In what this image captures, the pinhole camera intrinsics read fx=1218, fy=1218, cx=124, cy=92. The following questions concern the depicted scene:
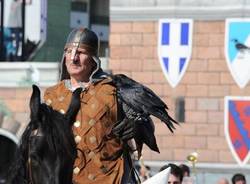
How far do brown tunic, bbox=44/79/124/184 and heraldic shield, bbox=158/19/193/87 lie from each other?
14.2 meters

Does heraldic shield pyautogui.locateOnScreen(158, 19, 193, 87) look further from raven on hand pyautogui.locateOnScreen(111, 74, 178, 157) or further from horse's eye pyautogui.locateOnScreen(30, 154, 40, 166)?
horse's eye pyautogui.locateOnScreen(30, 154, 40, 166)

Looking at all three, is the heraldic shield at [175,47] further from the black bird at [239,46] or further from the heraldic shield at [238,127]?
the heraldic shield at [238,127]

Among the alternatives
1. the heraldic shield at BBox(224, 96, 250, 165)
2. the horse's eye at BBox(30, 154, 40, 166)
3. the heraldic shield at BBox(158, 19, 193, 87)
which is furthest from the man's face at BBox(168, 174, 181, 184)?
the heraldic shield at BBox(158, 19, 193, 87)

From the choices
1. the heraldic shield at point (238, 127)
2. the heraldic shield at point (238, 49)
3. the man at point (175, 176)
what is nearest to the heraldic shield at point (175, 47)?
the heraldic shield at point (238, 49)

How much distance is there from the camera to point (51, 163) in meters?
5.26

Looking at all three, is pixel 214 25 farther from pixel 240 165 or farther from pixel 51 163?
pixel 51 163

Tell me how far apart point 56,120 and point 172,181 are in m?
5.17

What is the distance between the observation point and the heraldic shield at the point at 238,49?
20.2 m

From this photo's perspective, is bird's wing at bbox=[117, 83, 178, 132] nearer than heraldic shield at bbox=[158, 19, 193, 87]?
Yes

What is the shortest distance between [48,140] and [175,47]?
15409mm

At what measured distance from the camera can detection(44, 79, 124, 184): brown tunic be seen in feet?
20.2

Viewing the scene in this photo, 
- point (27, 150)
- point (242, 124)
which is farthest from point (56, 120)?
point (242, 124)

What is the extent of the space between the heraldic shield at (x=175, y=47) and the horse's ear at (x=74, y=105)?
47.1 ft

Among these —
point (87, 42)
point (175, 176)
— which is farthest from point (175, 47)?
point (87, 42)
